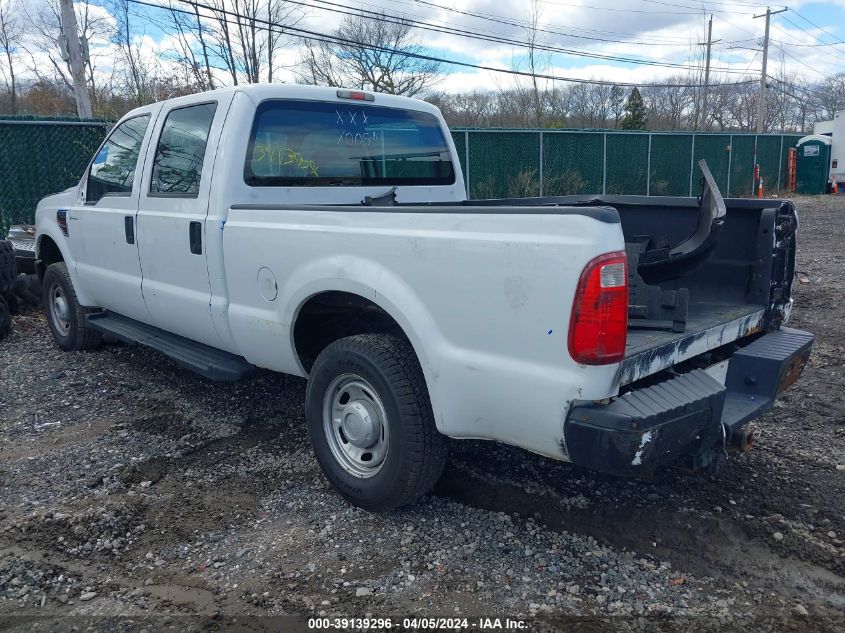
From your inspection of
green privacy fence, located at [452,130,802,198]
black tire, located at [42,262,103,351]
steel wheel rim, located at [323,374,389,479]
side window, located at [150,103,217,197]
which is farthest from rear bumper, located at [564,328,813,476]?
green privacy fence, located at [452,130,802,198]

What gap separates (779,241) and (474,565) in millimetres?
2248

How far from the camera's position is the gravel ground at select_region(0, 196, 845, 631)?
2814 millimetres

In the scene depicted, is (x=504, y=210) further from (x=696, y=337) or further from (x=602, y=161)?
(x=602, y=161)

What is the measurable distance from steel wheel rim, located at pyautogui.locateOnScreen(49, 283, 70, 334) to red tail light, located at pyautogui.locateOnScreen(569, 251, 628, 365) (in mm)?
5282

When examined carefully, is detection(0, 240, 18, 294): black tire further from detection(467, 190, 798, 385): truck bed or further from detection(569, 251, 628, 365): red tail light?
detection(569, 251, 628, 365): red tail light

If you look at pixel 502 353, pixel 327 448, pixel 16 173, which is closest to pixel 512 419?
pixel 502 353

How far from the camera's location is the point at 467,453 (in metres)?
4.22

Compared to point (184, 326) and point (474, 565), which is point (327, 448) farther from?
point (184, 326)

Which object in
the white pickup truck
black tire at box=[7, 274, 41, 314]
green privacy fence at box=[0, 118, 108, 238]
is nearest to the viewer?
the white pickup truck

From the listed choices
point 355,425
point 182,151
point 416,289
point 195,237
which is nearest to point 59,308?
point 182,151

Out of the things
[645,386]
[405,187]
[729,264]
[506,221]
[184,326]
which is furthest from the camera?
[405,187]

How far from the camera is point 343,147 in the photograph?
4.68m

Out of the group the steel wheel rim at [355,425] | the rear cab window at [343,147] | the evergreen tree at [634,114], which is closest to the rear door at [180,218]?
the rear cab window at [343,147]

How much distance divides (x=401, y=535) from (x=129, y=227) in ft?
9.77
